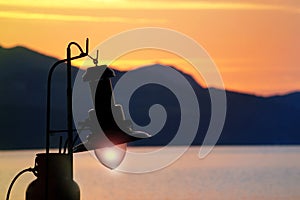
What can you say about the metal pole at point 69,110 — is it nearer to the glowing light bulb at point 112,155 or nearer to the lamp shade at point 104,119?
the lamp shade at point 104,119

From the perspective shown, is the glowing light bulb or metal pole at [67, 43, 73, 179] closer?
metal pole at [67, 43, 73, 179]

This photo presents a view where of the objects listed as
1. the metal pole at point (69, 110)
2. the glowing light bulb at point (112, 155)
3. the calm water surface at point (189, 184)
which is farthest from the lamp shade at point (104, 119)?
the calm water surface at point (189, 184)

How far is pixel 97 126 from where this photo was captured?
11008mm

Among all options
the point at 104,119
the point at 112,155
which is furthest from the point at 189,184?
the point at 104,119

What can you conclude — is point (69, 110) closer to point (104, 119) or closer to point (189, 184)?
point (104, 119)

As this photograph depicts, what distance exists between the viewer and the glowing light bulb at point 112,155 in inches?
443

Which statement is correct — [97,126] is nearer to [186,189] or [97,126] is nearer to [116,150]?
[116,150]

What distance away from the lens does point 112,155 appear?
11.3 meters

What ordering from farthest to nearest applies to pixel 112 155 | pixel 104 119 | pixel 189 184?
pixel 189 184, pixel 112 155, pixel 104 119

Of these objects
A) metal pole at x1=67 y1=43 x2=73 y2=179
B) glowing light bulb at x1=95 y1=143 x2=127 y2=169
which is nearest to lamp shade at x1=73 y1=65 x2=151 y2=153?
metal pole at x1=67 y1=43 x2=73 y2=179

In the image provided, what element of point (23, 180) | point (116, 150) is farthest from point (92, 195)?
point (116, 150)

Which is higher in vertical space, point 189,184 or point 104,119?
point 104,119

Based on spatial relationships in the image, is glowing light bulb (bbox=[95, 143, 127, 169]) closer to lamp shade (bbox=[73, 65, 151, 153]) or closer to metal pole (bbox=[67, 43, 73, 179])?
lamp shade (bbox=[73, 65, 151, 153])

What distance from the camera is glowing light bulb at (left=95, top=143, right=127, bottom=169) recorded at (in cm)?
1124
